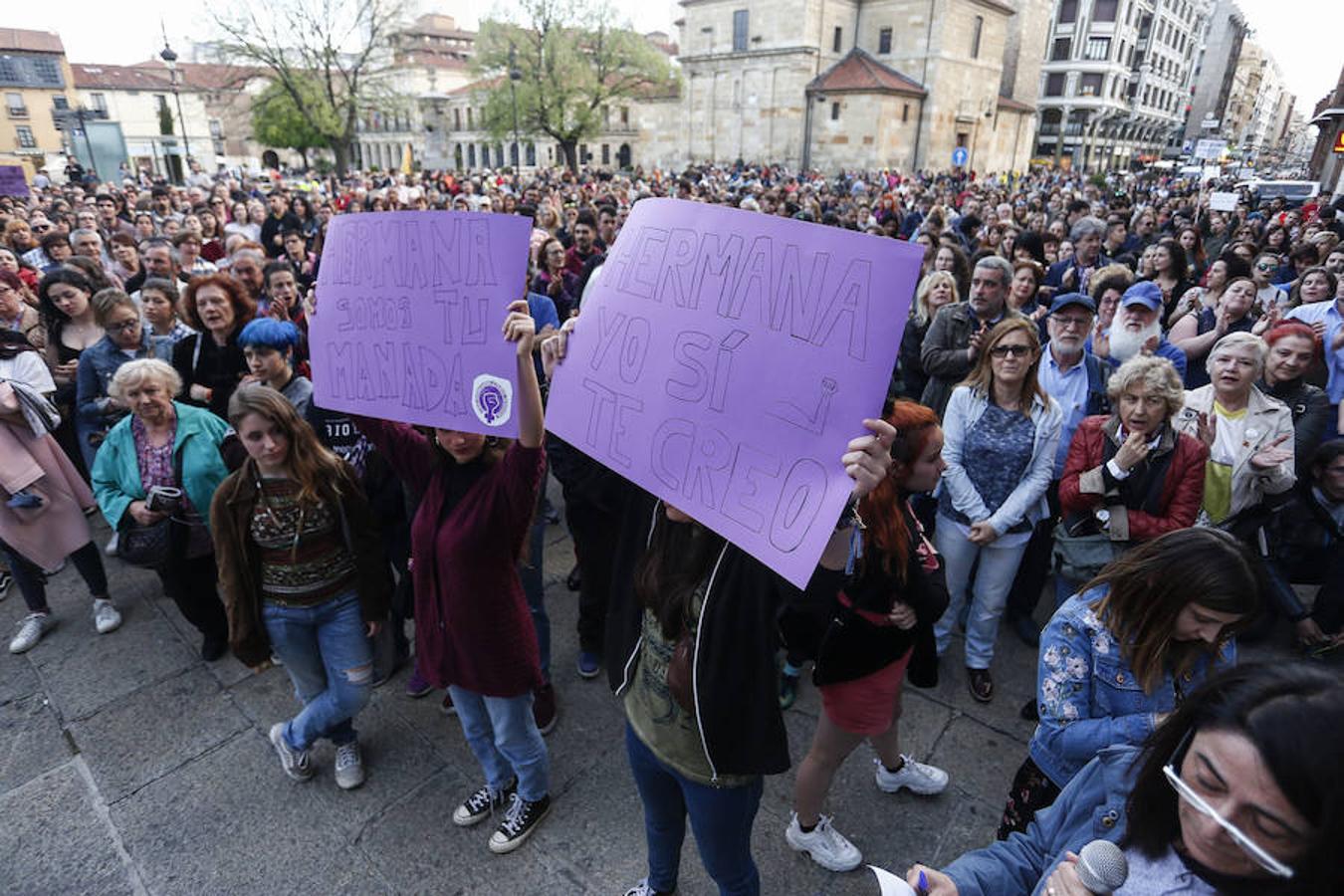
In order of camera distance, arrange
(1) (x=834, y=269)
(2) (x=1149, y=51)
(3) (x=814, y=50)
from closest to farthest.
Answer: (1) (x=834, y=269), (3) (x=814, y=50), (2) (x=1149, y=51)

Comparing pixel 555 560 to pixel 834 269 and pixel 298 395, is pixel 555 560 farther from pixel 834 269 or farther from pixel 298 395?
pixel 834 269

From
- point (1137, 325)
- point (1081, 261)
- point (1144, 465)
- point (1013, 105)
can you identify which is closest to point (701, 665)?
point (1144, 465)

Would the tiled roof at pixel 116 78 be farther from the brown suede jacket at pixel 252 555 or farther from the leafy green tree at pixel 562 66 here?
the brown suede jacket at pixel 252 555

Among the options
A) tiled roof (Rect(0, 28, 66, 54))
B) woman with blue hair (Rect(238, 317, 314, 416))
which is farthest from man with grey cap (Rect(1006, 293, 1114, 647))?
tiled roof (Rect(0, 28, 66, 54))

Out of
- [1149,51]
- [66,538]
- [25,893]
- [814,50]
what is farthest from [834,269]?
[1149,51]

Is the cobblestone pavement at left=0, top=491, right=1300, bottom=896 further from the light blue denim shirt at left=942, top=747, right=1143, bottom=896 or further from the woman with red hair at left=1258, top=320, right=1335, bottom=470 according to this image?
the woman with red hair at left=1258, top=320, right=1335, bottom=470

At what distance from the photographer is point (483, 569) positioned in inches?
95.7

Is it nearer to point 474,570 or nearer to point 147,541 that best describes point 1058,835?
point 474,570

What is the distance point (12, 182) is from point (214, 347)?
36.0 ft

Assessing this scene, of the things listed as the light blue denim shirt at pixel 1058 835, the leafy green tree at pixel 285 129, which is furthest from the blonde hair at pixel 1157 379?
the leafy green tree at pixel 285 129

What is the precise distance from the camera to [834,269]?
149 centimetres

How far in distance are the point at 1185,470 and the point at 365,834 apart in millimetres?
3937

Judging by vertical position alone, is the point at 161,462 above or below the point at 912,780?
above

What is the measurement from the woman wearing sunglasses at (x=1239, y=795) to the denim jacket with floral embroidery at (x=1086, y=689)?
56 cm
